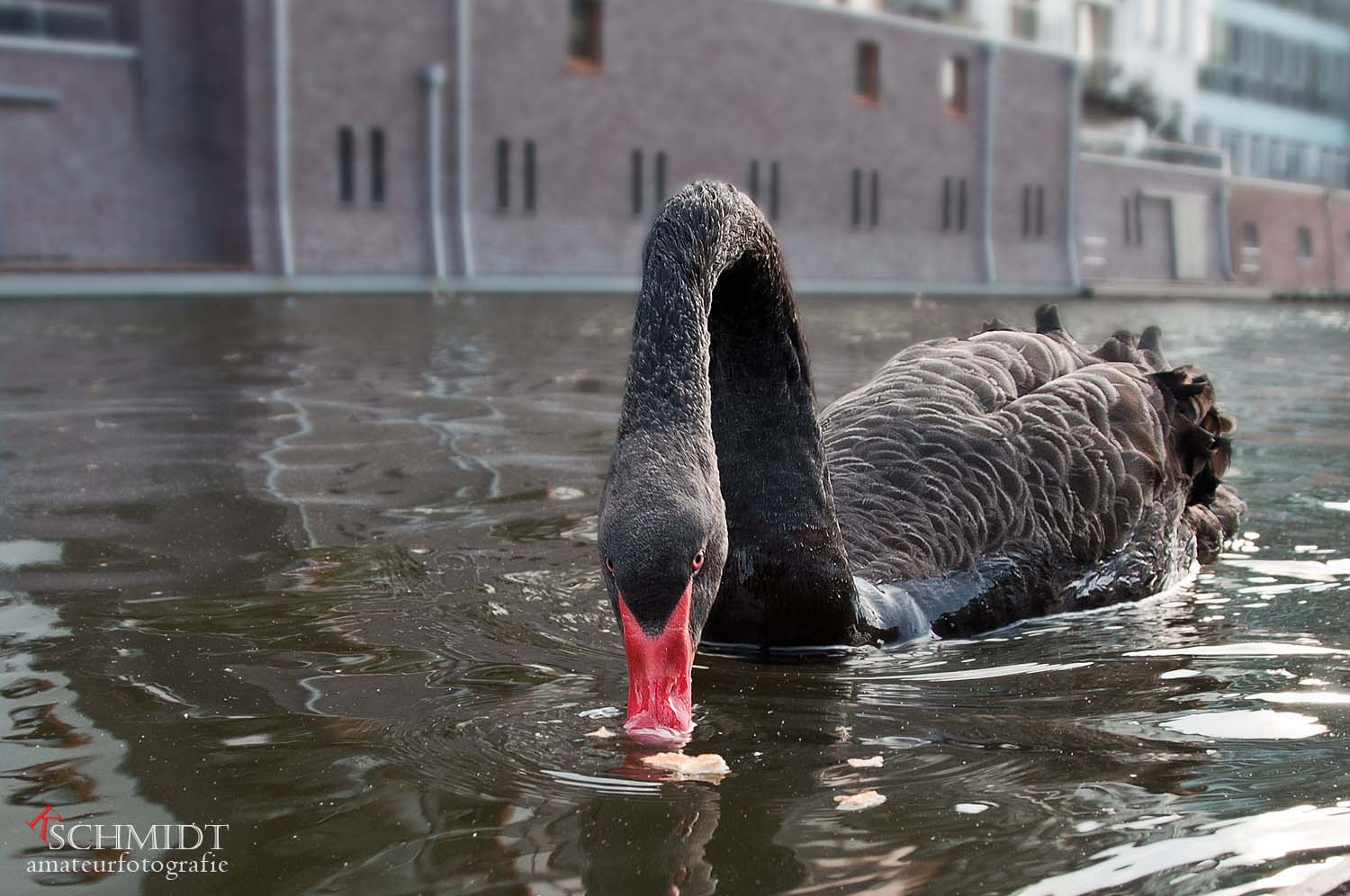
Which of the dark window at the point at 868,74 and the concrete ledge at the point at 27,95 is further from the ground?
the dark window at the point at 868,74

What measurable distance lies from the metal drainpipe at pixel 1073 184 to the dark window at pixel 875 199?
655 cm

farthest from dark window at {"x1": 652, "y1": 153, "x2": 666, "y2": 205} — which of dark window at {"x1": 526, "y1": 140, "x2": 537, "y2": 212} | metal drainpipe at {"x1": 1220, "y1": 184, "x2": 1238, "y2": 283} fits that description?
metal drainpipe at {"x1": 1220, "y1": 184, "x2": 1238, "y2": 283}

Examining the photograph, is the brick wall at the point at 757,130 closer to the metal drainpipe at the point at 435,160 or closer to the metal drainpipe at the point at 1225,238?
the metal drainpipe at the point at 435,160

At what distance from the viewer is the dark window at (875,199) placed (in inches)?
1474

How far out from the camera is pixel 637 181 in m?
32.5

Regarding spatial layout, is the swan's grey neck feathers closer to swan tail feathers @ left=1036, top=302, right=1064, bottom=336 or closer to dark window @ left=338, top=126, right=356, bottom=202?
swan tail feathers @ left=1036, top=302, right=1064, bottom=336

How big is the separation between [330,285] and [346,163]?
283 cm

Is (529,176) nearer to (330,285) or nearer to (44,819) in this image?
(330,285)

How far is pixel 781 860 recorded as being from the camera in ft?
8.16

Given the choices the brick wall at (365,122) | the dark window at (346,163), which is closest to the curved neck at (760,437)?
the brick wall at (365,122)

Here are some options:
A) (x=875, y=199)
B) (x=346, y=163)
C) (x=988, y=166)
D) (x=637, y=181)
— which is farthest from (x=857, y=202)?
(x=346, y=163)

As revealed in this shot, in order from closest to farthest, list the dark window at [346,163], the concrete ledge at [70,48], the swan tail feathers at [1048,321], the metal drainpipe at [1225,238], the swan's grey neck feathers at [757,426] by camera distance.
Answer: the swan's grey neck feathers at [757,426], the swan tail feathers at [1048,321], the concrete ledge at [70,48], the dark window at [346,163], the metal drainpipe at [1225,238]

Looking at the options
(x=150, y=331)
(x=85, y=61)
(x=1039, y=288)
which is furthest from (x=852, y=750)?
(x=1039, y=288)

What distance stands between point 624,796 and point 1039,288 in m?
37.4
